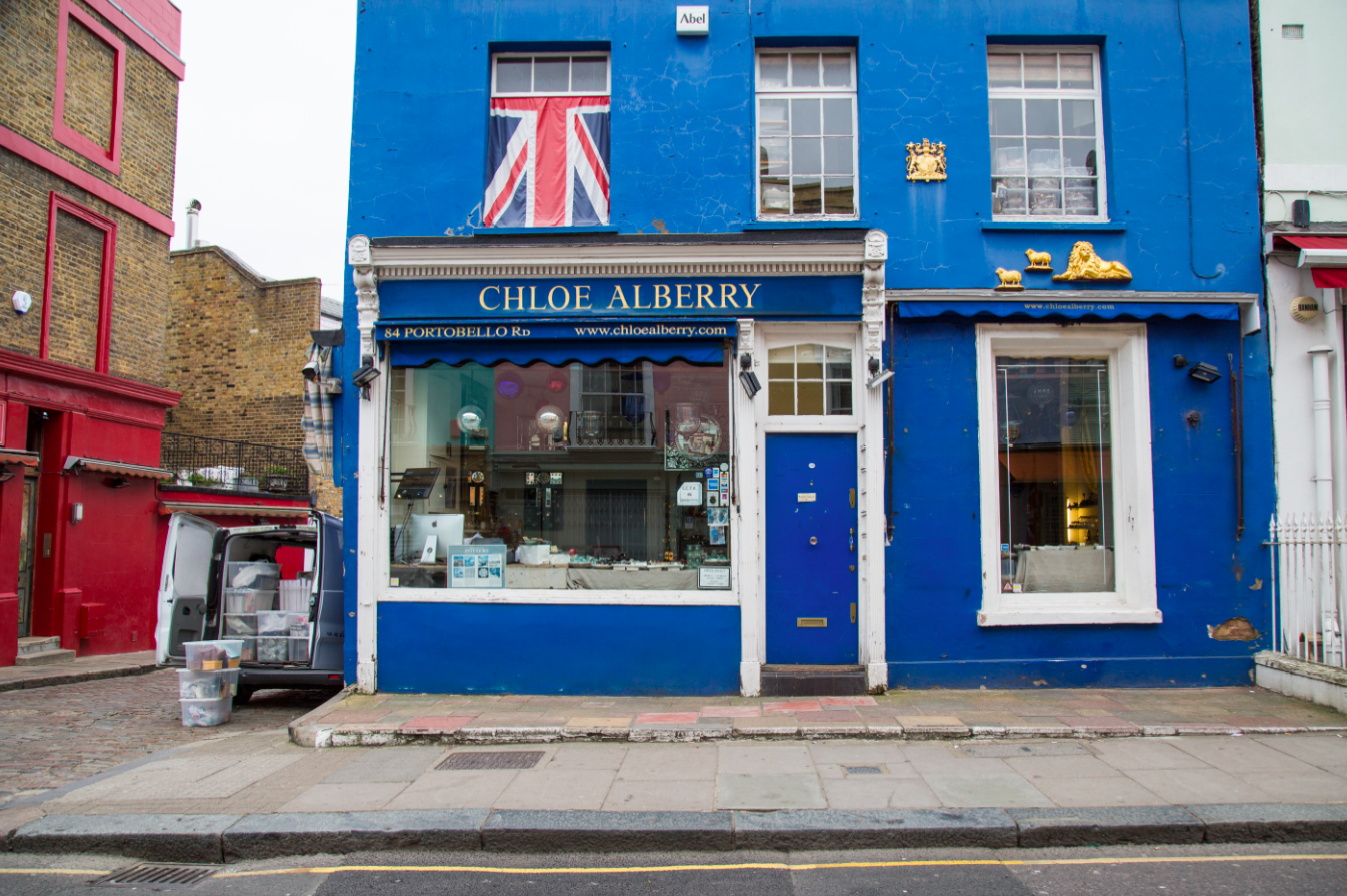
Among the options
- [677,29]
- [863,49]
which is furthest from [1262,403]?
[677,29]

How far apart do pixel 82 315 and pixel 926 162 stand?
1393 centimetres

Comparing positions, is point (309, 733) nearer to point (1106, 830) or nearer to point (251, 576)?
point (251, 576)

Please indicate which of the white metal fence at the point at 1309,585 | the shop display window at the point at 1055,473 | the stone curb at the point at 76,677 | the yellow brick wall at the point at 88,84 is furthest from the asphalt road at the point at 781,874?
the yellow brick wall at the point at 88,84

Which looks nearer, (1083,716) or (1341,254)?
(1083,716)

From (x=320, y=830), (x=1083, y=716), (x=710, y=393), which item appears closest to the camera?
(x=320, y=830)

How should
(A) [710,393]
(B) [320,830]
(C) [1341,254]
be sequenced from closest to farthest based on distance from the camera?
(B) [320,830], (C) [1341,254], (A) [710,393]

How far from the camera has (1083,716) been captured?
22.9 feet

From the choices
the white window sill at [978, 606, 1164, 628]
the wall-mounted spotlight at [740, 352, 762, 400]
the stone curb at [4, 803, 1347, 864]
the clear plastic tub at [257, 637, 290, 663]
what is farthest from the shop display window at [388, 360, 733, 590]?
the stone curb at [4, 803, 1347, 864]

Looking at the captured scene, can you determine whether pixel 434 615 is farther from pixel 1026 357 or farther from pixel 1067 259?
pixel 1067 259

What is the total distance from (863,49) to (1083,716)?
6.70 meters

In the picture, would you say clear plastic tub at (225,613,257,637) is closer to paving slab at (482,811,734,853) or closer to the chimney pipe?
paving slab at (482,811,734,853)

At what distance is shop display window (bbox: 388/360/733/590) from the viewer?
830cm

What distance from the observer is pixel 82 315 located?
14102 millimetres

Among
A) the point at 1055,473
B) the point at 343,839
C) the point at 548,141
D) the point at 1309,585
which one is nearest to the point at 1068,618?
the point at 1055,473
